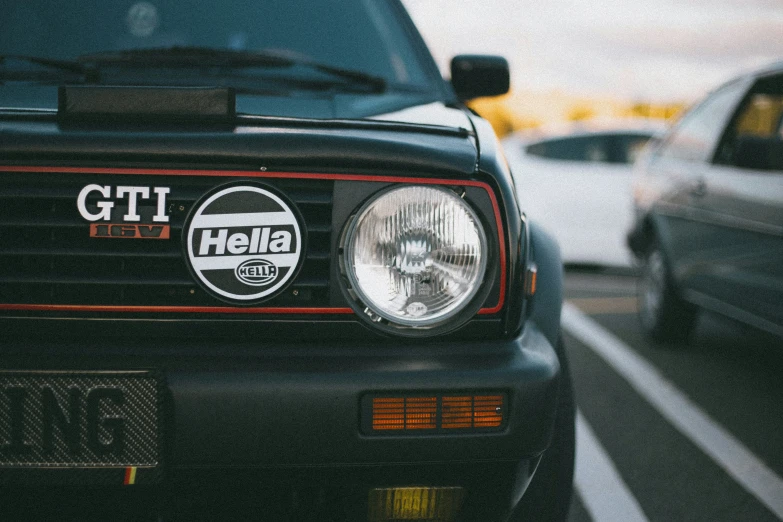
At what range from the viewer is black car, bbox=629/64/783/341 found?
152 inches

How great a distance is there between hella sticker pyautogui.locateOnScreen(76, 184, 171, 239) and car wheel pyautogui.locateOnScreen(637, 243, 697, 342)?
4.15 m

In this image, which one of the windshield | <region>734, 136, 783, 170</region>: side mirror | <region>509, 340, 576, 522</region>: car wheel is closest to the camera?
<region>509, 340, 576, 522</region>: car wheel

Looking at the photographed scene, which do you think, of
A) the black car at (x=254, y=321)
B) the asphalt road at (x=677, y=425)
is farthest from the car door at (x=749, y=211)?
the black car at (x=254, y=321)

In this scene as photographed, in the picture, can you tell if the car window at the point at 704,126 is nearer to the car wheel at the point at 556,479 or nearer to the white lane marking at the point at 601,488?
the white lane marking at the point at 601,488

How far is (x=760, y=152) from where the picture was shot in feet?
12.4

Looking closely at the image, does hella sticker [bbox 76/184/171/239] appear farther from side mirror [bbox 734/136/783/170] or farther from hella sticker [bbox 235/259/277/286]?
side mirror [bbox 734/136/783/170]

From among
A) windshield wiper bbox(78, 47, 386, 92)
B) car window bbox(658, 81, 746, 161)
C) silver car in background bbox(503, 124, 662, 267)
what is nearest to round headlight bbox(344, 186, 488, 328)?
windshield wiper bbox(78, 47, 386, 92)

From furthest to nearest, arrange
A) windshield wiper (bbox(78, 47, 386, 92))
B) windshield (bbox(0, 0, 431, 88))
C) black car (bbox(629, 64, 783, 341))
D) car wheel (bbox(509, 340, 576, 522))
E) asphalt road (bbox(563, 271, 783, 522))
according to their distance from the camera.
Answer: black car (bbox(629, 64, 783, 341))
asphalt road (bbox(563, 271, 783, 522))
windshield (bbox(0, 0, 431, 88))
windshield wiper (bbox(78, 47, 386, 92))
car wheel (bbox(509, 340, 576, 522))

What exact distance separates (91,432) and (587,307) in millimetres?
5752

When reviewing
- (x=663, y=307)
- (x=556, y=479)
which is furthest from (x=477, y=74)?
(x=663, y=307)

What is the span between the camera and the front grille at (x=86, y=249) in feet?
5.21

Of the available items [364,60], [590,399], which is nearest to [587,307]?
[590,399]

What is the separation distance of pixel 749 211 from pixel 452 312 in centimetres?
292

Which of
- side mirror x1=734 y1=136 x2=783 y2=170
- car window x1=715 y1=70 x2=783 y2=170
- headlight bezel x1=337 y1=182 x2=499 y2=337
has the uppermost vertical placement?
car window x1=715 y1=70 x2=783 y2=170
